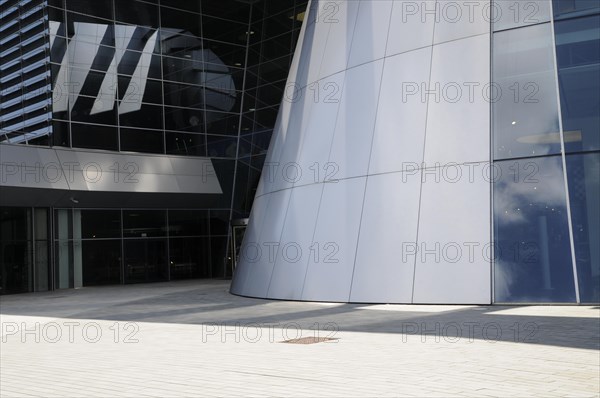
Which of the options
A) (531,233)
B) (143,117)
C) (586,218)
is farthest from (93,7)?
(586,218)

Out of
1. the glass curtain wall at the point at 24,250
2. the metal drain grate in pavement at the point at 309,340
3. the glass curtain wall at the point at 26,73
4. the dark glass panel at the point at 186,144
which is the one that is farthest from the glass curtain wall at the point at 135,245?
the metal drain grate in pavement at the point at 309,340

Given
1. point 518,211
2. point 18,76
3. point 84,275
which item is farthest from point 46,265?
point 518,211

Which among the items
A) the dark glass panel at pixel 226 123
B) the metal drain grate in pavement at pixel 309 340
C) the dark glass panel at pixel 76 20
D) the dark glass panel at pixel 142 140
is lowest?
the metal drain grate in pavement at pixel 309 340

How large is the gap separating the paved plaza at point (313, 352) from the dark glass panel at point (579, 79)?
141 inches

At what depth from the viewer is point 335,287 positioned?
1741cm

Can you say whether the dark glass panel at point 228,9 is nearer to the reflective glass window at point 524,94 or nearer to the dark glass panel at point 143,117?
the dark glass panel at point 143,117

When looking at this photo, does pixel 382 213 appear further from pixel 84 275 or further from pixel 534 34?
pixel 84 275

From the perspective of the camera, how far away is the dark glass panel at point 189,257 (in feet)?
116

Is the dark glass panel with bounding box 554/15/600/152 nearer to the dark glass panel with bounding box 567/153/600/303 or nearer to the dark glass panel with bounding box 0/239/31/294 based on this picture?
the dark glass panel with bounding box 567/153/600/303

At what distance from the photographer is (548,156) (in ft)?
51.8

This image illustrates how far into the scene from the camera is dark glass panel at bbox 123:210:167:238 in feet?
112

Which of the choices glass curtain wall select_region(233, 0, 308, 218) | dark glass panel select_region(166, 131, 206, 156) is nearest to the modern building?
dark glass panel select_region(166, 131, 206, 156)

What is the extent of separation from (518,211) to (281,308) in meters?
5.58

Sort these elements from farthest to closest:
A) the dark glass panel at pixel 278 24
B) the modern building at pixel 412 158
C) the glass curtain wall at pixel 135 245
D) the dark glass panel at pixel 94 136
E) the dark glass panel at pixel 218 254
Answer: the dark glass panel at pixel 218 254
the dark glass panel at pixel 278 24
the glass curtain wall at pixel 135 245
the dark glass panel at pixel 94 136
the modern building at pixel 412 158
